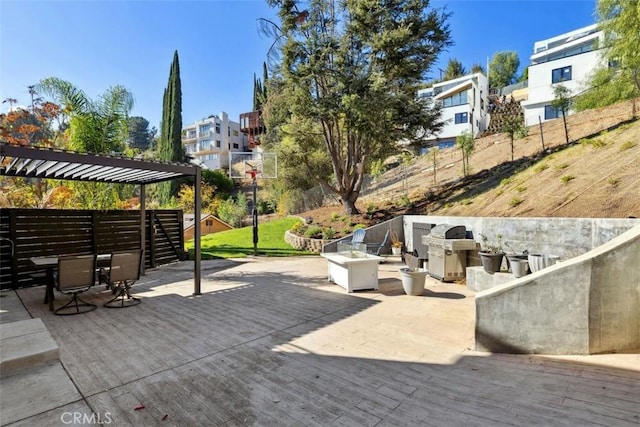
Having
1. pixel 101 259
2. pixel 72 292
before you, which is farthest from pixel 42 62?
pixel 72 292

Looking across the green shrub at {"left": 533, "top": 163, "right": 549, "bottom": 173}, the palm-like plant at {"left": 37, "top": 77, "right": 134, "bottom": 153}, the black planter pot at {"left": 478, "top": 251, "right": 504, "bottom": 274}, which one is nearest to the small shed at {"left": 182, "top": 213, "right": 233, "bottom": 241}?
the palm-like plant at {"left": 37, "top": 77, "right": 134, "bottom": 153}

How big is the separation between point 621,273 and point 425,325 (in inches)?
85.3

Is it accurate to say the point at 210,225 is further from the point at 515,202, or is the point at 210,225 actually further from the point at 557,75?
the point at 557,75

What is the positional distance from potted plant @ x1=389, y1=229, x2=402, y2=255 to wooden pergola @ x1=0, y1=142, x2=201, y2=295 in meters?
6.63

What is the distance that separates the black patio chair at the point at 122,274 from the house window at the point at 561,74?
2972 cm

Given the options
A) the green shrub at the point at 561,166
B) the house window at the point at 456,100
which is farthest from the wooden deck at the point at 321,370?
the house window at the point at 456,100

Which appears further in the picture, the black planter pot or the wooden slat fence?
Result: the wooden slat fence

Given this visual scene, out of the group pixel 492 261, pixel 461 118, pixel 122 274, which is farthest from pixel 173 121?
pixel 492 261

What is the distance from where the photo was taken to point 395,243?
1077 centimetres

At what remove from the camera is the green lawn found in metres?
12.1

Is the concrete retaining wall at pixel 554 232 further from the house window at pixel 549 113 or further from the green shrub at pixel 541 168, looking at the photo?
the house window at pixel 549 113

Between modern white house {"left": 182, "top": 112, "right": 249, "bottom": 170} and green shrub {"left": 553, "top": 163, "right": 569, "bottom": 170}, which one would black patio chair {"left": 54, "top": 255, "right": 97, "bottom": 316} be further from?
modern white house {"left": 182, "top": 112, "right": 249, "bottom": 170}

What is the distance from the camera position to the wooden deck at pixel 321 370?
2381mm

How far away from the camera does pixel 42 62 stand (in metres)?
9.88
